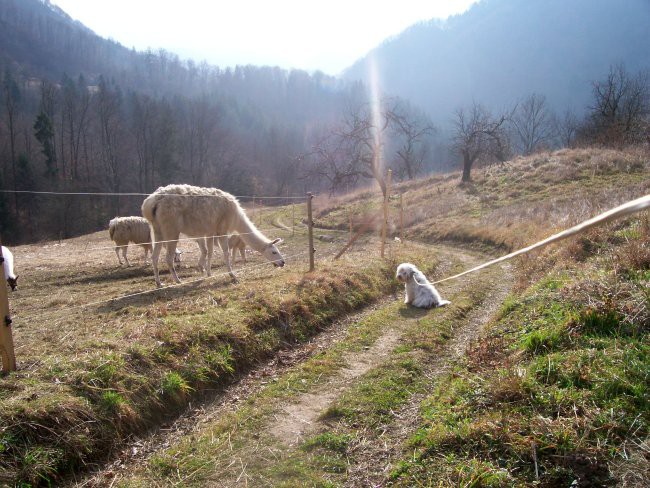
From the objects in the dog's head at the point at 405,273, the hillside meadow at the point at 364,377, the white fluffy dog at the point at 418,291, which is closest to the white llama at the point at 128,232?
the hillside meadow at the point at 364,377

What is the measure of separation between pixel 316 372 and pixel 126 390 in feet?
8.43

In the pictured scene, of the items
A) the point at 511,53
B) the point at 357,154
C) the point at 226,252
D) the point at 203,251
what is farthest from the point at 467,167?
the point at 511,53

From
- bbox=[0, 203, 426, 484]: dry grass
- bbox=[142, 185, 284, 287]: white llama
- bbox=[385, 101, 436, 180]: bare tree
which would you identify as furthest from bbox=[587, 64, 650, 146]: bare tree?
bbox=[0, 203, 426, 484]: dry grass

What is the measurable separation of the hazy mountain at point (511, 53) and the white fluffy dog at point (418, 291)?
378 feet

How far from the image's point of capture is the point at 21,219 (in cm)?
3959

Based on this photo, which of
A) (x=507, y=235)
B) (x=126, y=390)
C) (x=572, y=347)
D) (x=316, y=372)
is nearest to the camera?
(x=572, y=347)

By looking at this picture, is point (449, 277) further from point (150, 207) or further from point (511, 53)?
point (511, 53)

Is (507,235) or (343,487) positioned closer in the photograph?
(343,487)

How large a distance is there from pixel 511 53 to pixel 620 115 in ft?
409

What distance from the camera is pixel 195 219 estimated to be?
10.6 m

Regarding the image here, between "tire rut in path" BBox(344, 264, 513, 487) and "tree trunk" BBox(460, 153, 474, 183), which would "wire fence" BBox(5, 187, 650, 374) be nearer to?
"tire rut in path" BBox(344, 264, 513, 487)

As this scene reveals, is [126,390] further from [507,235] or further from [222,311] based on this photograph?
[507,235]

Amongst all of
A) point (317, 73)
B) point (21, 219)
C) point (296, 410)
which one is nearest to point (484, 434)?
point (296, 410)

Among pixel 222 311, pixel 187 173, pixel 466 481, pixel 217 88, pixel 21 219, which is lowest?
pixel 466 481
